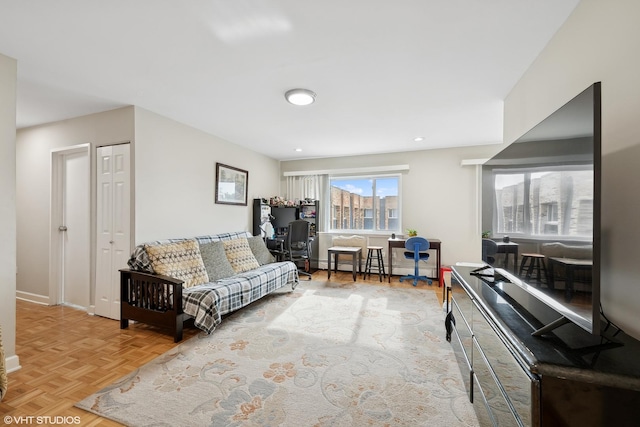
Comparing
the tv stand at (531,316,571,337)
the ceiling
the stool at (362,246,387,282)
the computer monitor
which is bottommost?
the stool at (362,246,387,282)

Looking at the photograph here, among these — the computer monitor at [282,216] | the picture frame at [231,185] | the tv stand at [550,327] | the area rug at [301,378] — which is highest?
the picture frame at [231,185]

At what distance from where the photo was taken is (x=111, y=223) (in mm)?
3129

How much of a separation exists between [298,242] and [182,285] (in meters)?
2.57

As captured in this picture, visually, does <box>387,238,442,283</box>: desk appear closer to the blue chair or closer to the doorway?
the blue chair

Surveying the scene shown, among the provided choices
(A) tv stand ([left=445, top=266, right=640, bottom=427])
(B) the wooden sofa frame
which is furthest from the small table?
(A) tv stand ([left=445, top=266, right=640, bottom=427])

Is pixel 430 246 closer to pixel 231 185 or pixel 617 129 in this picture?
pixel 231 185

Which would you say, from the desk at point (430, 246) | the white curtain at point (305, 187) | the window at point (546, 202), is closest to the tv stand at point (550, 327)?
the window at point (546, 202)

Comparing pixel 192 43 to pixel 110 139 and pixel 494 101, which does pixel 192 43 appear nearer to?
pixel 110 139

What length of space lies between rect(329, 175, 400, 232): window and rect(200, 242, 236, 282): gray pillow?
9.11 ft

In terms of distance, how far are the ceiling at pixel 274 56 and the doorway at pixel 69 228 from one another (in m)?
0.60

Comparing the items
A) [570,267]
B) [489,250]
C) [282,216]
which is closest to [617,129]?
[570,267]

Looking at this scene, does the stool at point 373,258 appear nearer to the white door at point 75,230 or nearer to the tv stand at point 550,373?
the tv stand at point 550,373

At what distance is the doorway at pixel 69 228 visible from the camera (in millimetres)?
3434

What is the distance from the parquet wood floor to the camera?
1.71 meters
